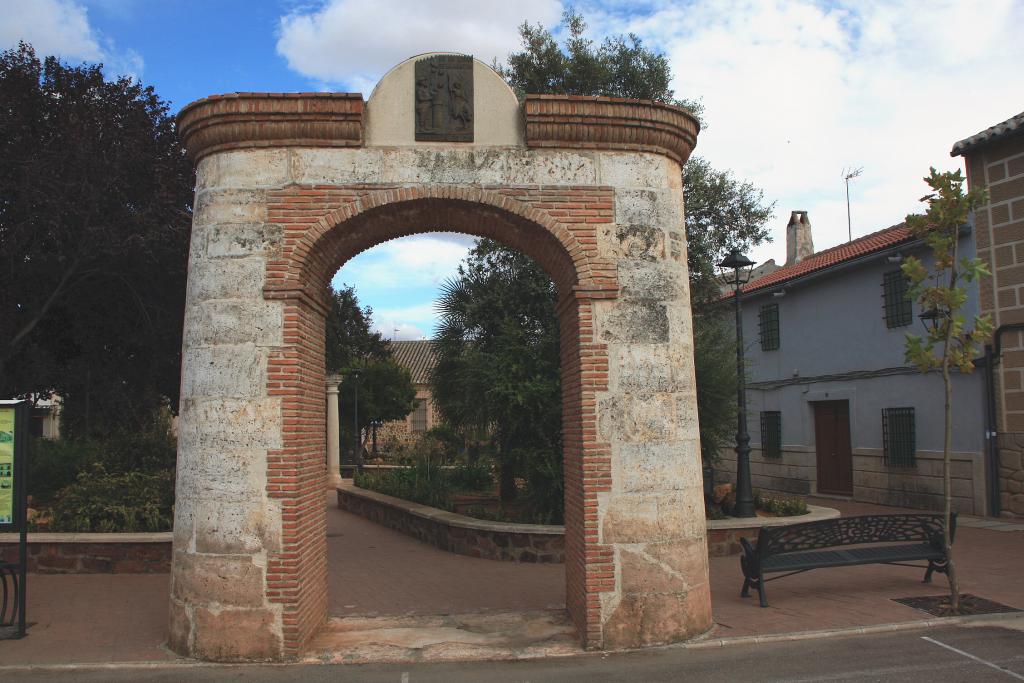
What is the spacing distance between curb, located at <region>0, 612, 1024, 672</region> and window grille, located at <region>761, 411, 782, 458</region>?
12151 millimetres

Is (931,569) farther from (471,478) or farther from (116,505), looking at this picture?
(116,505)

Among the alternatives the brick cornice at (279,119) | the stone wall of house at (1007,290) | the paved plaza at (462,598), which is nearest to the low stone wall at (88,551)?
the paved plaza at (462,598)

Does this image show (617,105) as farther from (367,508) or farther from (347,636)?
(367,508)

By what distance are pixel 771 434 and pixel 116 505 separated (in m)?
14.7

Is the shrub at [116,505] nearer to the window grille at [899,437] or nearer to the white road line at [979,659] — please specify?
the white road line at [979,659]

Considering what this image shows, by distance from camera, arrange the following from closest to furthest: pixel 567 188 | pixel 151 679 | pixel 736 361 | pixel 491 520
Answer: pixel 151 679, pixel 567 188, pixel 491 520, pixel 736 361

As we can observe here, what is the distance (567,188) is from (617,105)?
2.67 feet

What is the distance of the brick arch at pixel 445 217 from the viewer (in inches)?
242

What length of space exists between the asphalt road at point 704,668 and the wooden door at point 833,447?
11.0m

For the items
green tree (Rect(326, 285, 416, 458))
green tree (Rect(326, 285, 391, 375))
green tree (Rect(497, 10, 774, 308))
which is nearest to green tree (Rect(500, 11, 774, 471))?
green tree (Rect(497, 10, 774, 308))

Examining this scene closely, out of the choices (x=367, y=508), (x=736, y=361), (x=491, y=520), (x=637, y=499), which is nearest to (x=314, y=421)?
(x=637, y=499)

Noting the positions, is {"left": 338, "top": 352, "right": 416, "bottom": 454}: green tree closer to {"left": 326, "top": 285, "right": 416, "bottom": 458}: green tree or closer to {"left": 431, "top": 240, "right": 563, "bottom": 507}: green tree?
{"left": 326, "top": 285, "right": 416, "bottom": 458}: green tree

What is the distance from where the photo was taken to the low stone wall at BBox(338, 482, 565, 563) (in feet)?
31.5

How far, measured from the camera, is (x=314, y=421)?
656 cm
